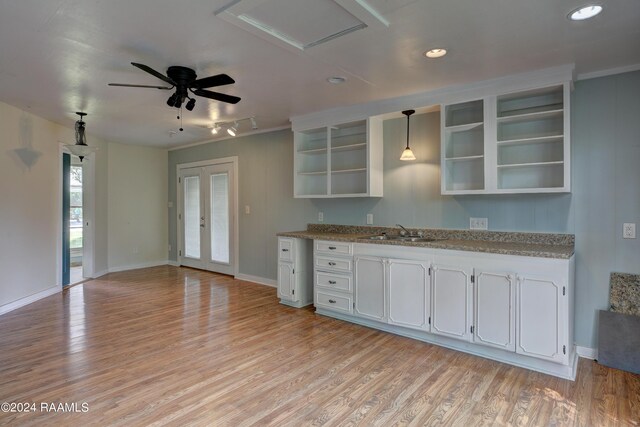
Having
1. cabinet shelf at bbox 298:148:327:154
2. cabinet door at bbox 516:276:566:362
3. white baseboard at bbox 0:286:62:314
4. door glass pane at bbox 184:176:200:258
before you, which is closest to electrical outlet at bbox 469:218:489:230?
cabinet door at bbox 516:276:566:362

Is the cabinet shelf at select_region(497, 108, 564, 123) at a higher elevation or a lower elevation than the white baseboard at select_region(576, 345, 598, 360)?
higher

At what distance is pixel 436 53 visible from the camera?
8.97ft

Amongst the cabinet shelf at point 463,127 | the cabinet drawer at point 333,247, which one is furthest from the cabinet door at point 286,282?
the cabinet shelf at point 463,127

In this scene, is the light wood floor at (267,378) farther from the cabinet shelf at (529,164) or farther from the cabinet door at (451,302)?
the cabinet shelf at (529,164)

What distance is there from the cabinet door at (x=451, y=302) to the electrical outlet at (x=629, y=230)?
1246mm

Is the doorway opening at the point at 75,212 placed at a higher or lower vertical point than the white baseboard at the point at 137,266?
higher

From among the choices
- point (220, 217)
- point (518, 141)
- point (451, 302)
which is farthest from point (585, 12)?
point (220, 217)

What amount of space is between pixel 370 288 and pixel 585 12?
271cm

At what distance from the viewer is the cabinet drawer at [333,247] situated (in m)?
3.92

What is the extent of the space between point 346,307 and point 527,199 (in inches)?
81.1

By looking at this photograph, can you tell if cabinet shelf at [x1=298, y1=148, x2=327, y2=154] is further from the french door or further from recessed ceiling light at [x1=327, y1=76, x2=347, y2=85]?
the french door

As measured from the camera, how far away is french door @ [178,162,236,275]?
6309 millimetres

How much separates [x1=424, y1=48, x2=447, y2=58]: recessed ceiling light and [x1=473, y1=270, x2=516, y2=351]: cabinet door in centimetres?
175

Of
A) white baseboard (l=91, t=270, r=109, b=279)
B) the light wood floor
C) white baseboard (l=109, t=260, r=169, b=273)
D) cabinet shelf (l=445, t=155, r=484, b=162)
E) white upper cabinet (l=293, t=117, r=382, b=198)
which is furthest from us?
white baseboard (l=109, t=260, r=169, b=273)
